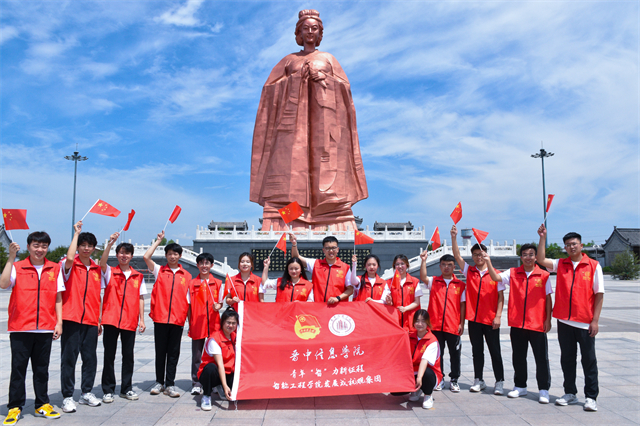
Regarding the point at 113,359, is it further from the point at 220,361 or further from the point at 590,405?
the point at 590,405

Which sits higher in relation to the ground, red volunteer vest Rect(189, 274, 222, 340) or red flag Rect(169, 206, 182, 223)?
red flag Rect(169, 206, 182, 223)

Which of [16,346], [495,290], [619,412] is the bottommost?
[619,412]

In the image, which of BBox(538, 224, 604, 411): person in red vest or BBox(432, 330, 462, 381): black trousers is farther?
BBox(432, 330, 462, 381): black trousers

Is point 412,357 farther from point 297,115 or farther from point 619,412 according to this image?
point 297,115

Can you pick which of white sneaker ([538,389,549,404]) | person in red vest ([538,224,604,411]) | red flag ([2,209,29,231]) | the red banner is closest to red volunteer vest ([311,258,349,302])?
the red banner

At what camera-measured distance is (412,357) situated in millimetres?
4242

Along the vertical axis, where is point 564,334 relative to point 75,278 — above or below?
below

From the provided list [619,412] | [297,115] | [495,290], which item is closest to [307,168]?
[297,115]

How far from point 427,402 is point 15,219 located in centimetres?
399

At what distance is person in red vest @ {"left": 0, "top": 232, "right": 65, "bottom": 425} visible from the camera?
361 cm

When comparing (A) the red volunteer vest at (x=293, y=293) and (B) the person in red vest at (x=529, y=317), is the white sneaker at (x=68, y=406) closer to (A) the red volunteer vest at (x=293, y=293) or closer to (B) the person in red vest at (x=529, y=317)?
(A) the red volunteer vest at (x=293, y=293)

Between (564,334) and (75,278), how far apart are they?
4584 mm

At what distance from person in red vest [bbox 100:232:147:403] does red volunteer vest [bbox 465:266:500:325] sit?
330 cm

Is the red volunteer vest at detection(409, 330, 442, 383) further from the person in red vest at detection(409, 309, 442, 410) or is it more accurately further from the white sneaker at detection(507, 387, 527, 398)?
the white sneaker at detection(507, 387, 527, 398)
